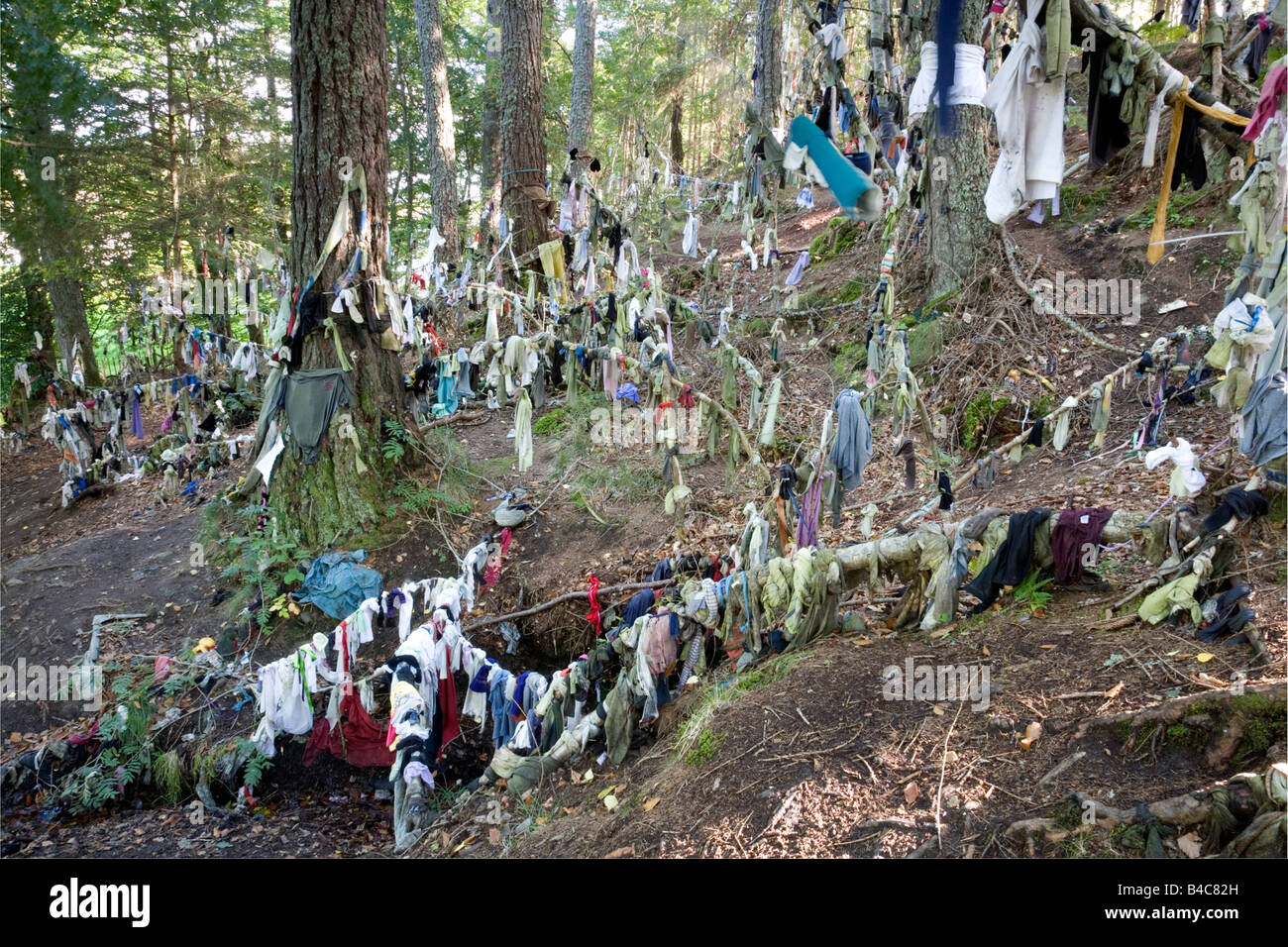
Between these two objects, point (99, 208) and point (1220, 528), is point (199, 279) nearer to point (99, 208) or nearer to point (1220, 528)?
point (99, 208)

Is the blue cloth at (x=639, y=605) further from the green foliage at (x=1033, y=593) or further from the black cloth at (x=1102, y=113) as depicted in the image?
the black cloth at (x=1102, y=113)

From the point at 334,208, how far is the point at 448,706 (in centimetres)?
543

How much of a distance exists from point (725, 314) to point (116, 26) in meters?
13.0

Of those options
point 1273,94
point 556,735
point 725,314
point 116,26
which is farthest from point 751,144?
point 116,26

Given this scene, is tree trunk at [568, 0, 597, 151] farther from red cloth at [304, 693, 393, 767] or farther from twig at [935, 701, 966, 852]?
twig at [935, 701, 966, 852]

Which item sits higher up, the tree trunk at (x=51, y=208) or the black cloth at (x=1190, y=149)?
the tree trunk at (x=51, y=208)

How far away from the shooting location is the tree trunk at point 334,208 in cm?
791

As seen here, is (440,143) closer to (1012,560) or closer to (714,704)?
(714,704)

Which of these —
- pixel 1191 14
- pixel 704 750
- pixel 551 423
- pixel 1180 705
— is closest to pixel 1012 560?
pixel 1180 705

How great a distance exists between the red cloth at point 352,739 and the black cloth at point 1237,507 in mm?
6391

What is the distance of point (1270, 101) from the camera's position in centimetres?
381

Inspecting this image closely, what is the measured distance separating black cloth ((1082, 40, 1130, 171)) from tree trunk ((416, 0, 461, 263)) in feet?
40.6

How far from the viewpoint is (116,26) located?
14.2m

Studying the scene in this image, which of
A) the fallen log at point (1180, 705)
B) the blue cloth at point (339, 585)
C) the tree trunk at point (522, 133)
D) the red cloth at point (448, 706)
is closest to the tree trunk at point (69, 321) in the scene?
the tree trunk at point (522, 133)
